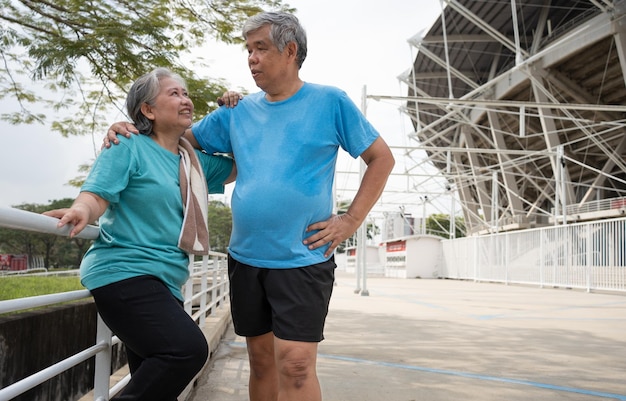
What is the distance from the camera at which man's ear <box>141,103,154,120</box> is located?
230cm

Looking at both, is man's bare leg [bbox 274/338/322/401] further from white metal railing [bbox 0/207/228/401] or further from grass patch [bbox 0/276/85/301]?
grass patch [bbox 0/276/85/301]

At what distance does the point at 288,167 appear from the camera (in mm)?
2281

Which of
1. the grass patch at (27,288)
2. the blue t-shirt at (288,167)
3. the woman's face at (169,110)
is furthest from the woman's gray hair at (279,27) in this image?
the grass patch at (27,288)

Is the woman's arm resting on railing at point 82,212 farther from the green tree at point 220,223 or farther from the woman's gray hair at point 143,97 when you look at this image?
the green tree at point 220,223

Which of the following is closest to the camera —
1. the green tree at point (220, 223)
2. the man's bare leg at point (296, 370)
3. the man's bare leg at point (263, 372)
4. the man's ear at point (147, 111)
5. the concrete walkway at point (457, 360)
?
the man's bare leg at point (296, 370)

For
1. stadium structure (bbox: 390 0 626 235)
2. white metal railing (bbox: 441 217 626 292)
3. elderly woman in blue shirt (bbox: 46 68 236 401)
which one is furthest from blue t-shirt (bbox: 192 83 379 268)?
stadium structure (bbox: 390 0 626 235)

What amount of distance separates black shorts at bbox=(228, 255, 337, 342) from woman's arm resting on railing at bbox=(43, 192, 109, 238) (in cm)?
Result: 61

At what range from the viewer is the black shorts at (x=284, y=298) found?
2.19 metres

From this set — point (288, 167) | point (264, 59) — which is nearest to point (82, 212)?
point (288, 167)

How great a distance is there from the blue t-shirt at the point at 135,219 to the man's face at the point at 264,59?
0.52 meters

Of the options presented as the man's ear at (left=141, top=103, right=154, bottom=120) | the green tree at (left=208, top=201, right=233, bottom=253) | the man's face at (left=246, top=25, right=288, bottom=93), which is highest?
the green tree at (left=208, top=201, right=233, bottom=253)

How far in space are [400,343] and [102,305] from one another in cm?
482

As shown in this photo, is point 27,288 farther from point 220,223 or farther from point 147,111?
point 220,223

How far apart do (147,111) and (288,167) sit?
1.95 ft
